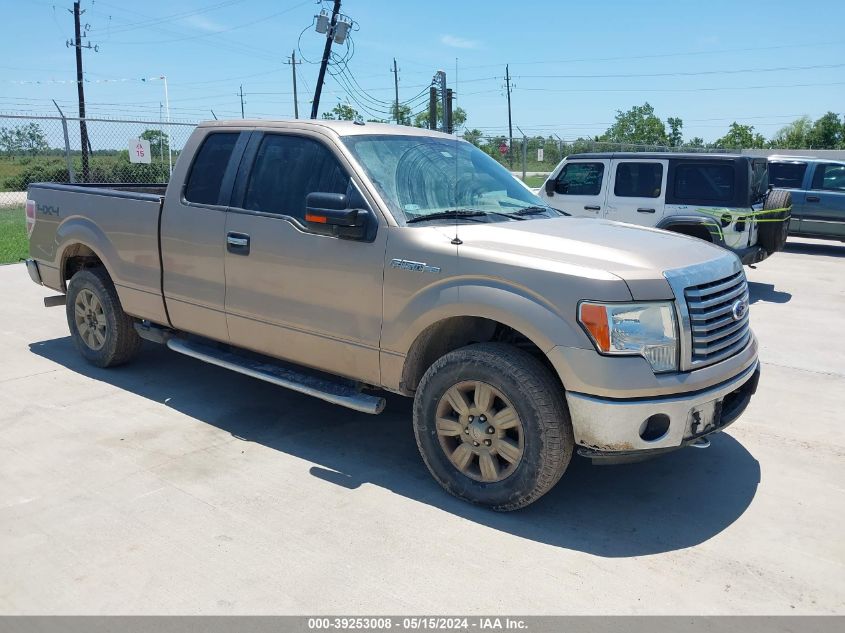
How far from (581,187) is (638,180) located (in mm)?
899

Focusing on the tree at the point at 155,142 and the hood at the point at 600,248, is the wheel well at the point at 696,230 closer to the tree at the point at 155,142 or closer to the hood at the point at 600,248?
the hood at the point at 600,248

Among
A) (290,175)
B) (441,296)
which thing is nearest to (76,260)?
(290,175)

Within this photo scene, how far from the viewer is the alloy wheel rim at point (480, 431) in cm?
373

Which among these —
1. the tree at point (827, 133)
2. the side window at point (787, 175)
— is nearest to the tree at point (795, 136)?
the tree at point (827, 133)

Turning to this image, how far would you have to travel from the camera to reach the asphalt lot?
3109mm

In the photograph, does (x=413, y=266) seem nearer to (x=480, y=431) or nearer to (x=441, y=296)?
(x=441, y=296)

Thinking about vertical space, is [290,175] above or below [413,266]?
above

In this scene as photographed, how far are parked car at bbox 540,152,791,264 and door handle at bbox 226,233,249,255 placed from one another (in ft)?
19.2

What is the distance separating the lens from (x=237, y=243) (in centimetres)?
475

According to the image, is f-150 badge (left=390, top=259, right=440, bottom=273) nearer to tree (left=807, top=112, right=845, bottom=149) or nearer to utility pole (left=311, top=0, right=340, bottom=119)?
utility pole (left=311, top=0, right=340, bottom=119)

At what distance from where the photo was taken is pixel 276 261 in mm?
4559

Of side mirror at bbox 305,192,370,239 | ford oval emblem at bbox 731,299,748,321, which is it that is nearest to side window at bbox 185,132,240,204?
side mirror at bbox 305,192,370,239

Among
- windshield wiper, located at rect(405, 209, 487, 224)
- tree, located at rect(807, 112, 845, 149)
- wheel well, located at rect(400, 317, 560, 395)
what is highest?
tree, located at rect(807, 112, 845, 149)

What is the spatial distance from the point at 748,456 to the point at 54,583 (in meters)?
3.88
